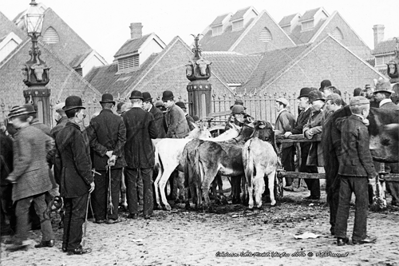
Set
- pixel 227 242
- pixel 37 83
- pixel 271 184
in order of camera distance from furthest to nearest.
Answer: pixel 37 83 → pixel 271 184 → pixel 227 242

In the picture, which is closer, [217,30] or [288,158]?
[288,158]

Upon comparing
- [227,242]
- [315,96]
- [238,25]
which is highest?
[238,25]

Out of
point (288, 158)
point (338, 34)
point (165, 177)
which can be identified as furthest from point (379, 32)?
point (165, 177)

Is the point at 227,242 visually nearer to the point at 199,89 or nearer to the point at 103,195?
the point at 103,195

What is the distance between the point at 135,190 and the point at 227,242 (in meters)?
3.23

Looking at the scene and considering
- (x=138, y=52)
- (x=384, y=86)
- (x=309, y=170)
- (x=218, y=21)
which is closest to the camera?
(x=384, y=86)

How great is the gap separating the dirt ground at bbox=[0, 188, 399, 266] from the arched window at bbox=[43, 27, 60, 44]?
145 feet

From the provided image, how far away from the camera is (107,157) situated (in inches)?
473

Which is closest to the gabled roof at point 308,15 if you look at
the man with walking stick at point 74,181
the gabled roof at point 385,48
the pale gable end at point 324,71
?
the gabled roof at point 385,48

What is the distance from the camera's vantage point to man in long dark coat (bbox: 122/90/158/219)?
12586mm

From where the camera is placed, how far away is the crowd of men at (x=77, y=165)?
9664 millimetres

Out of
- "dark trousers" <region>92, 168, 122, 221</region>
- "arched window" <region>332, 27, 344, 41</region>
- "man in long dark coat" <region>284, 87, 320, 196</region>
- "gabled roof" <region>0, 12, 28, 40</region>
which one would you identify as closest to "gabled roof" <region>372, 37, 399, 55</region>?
"arched window" <region>332, 27, 344, 41</region>

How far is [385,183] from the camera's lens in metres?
12.5

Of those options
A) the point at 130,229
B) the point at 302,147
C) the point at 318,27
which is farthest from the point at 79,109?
the point at 318,27
